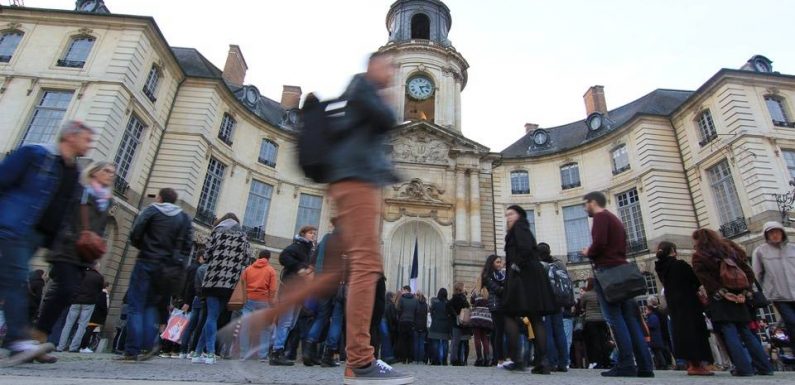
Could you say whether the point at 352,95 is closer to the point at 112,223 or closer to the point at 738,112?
the point at 112,223

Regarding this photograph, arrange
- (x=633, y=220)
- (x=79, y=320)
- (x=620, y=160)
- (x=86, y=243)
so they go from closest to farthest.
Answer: (x=86, y=243)
(x=79, y=320)
(x=633, y=220)
(x=620, y=160)

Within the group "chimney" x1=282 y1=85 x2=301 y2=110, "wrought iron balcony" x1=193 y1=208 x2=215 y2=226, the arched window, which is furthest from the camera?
the arched window

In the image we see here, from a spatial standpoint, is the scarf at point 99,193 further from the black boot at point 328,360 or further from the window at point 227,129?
the window at point 227,129

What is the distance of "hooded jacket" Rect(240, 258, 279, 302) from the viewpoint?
5492mm

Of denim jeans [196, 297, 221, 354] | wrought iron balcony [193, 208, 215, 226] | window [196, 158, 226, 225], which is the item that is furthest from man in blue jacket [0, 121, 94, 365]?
window [196, 158, 226, 225]

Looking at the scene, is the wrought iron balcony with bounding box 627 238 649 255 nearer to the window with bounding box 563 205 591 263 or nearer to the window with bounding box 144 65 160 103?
the window with bounding box 563 205 591 263

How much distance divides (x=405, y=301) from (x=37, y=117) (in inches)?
572

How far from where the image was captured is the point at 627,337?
12.8 ft

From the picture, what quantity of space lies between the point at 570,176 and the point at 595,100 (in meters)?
6.05

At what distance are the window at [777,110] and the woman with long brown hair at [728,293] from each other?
1779 centimetres

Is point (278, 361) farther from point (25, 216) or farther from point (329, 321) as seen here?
point (25, 216)

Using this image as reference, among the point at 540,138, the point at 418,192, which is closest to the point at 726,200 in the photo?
the point at 540,138

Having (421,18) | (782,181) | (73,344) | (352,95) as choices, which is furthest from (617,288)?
(421,18)

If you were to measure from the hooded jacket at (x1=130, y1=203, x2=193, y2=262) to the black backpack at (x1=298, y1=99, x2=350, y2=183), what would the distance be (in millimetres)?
2431
